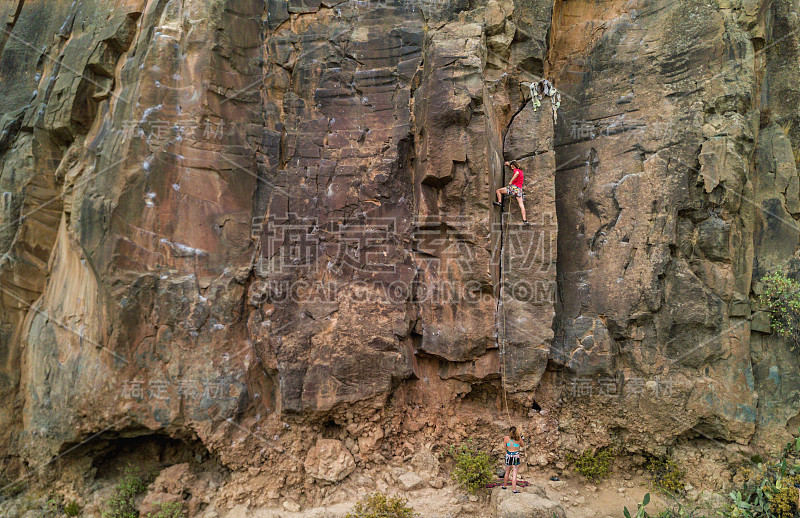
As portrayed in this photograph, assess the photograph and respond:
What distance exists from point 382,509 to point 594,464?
376 cm

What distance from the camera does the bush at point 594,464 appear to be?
27.8ft

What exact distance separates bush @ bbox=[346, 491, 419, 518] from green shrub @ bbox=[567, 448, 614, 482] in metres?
3.04

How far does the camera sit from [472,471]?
27.3 feet

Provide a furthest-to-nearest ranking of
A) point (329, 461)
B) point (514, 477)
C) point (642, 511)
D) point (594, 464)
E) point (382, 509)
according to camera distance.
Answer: point (594, 464), point (329, 461), point (514, 477), point (382, 509), point (642, 511)

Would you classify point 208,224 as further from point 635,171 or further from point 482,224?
point 635,171

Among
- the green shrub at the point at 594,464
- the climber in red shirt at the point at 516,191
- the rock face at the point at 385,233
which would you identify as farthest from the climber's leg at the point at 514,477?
the climber in red shirt at the point at 516,191

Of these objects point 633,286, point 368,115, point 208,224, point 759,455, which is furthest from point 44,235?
point 759,455

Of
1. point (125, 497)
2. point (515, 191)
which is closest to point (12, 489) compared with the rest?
point (125, 497)

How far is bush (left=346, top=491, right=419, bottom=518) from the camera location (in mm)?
7637

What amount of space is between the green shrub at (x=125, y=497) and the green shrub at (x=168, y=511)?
46 cm

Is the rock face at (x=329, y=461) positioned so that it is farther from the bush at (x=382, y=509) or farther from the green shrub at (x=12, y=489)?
the green shrub at (x=12, y=489)

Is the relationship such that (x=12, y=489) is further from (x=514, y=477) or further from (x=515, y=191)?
(x=515, y=191)

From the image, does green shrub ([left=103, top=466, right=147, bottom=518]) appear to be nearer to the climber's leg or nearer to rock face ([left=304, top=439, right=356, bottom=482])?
rock face ([left=304, top=439, right=356, bottom=482])

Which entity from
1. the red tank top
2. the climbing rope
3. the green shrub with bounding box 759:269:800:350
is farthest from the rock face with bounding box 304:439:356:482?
the green shrub with bounding box 759:269:800:350
